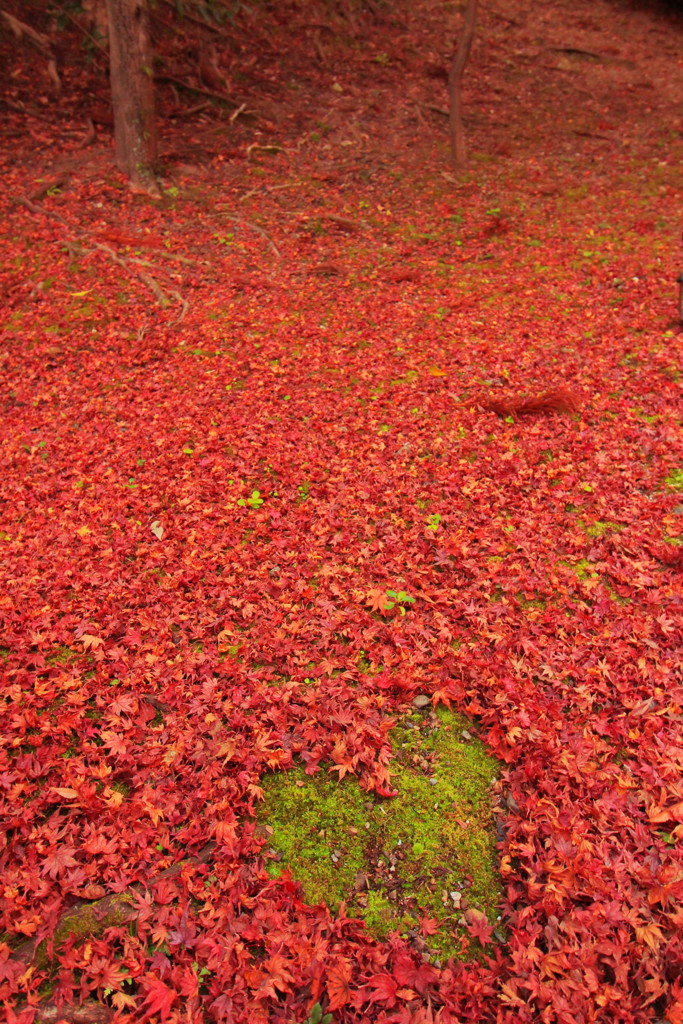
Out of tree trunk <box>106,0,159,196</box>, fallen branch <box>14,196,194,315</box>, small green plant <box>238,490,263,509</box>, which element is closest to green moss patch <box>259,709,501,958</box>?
small green plant <box>238,490,263,509</box>

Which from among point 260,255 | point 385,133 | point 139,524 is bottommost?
point 139,524

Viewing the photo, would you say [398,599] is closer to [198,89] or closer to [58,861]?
[58,861]

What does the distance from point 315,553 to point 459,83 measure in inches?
494

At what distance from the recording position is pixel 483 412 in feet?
25.3

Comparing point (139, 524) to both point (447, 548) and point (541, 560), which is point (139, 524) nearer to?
point (447, 548)

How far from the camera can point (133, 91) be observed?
11648mm

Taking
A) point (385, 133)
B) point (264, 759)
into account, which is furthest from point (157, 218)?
point (264, 759)

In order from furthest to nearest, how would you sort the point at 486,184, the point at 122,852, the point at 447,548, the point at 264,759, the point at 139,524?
1. the point at 486,184
2. the point at 139,524
3. the point at 447,548
4. the point at 264,759
5. the point at 122,852

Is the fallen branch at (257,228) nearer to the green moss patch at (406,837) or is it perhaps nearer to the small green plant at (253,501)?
the small green plant at (253,501)

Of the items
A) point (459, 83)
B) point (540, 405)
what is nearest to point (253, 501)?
point (540, 405)

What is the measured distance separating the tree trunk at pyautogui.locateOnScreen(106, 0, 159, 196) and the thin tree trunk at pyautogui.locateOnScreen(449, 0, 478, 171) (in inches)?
246

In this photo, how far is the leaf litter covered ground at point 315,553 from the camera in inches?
130

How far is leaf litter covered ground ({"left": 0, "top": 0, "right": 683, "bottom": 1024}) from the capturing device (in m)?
3.31

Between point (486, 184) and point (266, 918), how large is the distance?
1428 centimetres
